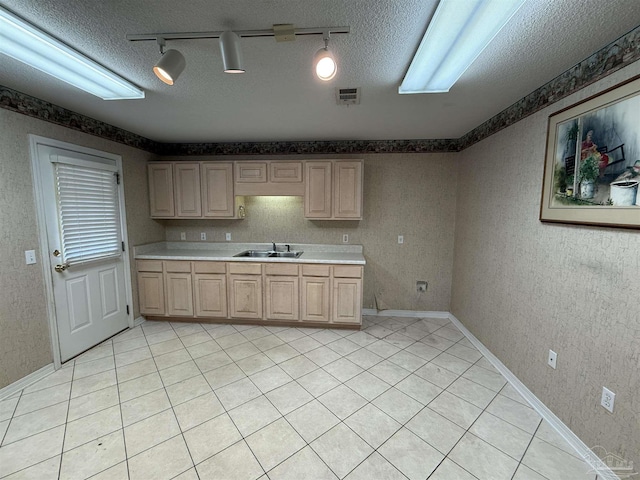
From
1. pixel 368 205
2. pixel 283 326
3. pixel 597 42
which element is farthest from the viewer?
pixel 368 205

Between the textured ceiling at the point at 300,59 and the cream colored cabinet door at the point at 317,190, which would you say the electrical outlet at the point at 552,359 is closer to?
the textured ceiling at the point at 300,59

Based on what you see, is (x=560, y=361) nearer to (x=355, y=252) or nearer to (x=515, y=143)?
(x=515, y=143)

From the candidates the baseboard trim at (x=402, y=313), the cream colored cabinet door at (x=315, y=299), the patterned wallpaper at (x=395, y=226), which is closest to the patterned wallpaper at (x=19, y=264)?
the patterned wallpaper at (x=395, y=226)

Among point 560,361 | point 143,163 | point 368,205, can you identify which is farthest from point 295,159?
point 560,361

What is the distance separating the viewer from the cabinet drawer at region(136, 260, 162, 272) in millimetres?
3303

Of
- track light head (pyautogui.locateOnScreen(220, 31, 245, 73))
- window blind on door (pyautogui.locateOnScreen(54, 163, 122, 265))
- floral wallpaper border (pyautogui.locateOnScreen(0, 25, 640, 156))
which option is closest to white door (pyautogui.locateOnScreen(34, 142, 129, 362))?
window blind on door (pyautogui.locateOnScreen(54, 163, 122, 265))

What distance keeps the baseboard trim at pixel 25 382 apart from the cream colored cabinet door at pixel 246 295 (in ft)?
5.54

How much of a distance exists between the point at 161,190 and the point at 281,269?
2.04 meters

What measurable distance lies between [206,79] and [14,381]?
2888 mm

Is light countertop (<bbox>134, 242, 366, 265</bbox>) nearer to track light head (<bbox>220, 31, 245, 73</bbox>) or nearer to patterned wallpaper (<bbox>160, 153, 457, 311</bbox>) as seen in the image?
patterned wallpaper (<bbox>160, 153, 457, 311</bbox>)

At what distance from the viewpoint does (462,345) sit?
2.84m

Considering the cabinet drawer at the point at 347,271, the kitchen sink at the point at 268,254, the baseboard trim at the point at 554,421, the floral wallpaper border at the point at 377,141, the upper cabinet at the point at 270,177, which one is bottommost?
the baseboard trim at the point at 554,421

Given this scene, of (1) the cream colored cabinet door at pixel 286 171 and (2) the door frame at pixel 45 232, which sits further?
(1) the cream colored cabinet door at pixel 286 171

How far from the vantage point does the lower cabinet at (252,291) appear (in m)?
3.15
